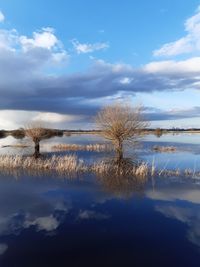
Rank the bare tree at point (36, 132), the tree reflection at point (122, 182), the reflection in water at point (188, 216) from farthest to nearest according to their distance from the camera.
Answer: the bare tree at point (36, 132) → the tree reflection at point (122, 182) → the reflection in water at point (188, 216)

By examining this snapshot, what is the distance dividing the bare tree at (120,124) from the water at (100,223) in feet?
34.2

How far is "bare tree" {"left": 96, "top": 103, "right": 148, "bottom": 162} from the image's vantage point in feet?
97.6

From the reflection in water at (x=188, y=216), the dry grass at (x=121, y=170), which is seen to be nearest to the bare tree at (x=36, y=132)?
the dry grass at (x=121, y=170)

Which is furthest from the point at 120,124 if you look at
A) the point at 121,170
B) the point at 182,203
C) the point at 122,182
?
the point at 182,203

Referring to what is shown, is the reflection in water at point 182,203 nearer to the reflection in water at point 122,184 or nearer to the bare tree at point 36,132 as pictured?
the reflection in water at point 122,184

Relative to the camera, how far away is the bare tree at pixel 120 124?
29.8m

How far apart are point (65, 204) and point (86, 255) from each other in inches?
231

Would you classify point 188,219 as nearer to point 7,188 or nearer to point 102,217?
point 102,217

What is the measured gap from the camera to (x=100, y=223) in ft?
38.9

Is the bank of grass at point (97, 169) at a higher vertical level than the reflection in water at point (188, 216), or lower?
higher

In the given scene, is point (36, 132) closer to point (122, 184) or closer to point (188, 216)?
point (122, 184)

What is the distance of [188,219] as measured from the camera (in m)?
12.3

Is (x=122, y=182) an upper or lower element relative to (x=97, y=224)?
upper

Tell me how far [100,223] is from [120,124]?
18.4 m
